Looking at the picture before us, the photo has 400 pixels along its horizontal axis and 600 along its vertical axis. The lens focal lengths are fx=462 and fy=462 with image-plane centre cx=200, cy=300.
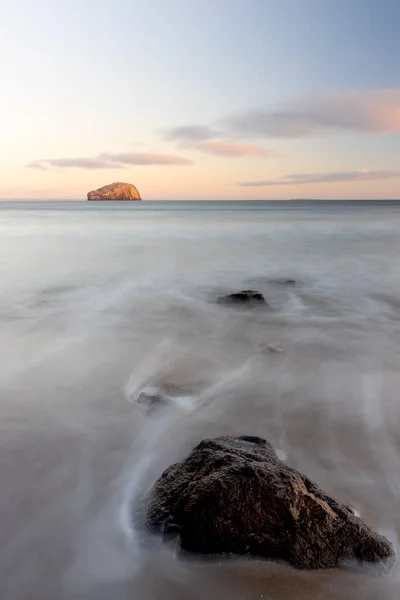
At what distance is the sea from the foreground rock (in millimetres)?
83

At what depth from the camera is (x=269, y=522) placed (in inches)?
96.3

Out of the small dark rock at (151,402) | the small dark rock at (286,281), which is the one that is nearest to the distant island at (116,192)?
the small dark rock at (286,281)

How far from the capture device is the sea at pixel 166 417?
247 cm

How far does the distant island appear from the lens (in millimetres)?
159750

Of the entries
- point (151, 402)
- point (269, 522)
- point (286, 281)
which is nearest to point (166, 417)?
point (151, 402)

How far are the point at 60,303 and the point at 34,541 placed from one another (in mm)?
7160

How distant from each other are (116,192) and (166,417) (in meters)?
162

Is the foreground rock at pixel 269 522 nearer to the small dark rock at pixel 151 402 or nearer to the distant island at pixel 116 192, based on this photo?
the small dark rock at pixel 151 402

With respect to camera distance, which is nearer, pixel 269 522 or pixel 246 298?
pixel 269 522

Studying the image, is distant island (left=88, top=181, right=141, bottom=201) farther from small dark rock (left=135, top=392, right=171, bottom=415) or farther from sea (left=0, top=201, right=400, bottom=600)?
small dark rock (left=135, top=392, right=171, bottom=415)

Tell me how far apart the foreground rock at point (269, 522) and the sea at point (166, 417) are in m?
0.08

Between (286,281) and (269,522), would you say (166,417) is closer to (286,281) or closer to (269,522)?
(269,522)

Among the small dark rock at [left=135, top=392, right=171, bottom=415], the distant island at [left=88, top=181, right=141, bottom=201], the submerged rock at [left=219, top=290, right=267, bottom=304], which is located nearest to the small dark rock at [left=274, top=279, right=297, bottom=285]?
the submerged rock at [left=219, top=290, right=267, bottom=304]

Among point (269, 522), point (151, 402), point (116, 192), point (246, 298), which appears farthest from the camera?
point (116, 192)
